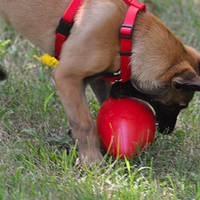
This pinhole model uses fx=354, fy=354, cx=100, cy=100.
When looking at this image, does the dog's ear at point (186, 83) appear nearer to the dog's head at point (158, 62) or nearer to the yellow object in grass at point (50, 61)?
the dog's head at point (158, 62)

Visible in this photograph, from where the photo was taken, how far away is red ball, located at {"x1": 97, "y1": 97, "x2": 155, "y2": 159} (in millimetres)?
3154

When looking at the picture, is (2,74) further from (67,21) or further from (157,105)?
(157,105)

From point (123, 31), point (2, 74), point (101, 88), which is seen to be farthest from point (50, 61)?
point (123, 31)

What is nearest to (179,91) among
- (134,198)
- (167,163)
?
(167,163)

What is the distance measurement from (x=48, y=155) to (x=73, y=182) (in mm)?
572

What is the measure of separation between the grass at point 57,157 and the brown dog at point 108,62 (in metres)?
0.31

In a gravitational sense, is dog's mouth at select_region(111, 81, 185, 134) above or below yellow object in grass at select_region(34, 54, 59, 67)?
below

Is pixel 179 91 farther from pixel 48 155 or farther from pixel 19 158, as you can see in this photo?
pixel 19 158

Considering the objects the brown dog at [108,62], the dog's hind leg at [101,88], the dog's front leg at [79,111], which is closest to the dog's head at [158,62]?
the brown dog at [108,62]

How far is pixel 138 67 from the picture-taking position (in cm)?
322

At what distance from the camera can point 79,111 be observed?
3.21 meters

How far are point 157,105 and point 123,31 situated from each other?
836 mm

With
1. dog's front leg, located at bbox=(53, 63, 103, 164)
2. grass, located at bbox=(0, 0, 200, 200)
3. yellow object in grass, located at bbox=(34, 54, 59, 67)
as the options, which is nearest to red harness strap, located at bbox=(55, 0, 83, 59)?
dog's front leg, located at bbox=(53, 63, 103, 164)

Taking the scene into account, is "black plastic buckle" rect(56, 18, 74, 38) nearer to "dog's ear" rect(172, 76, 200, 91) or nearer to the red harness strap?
the red harness strap
